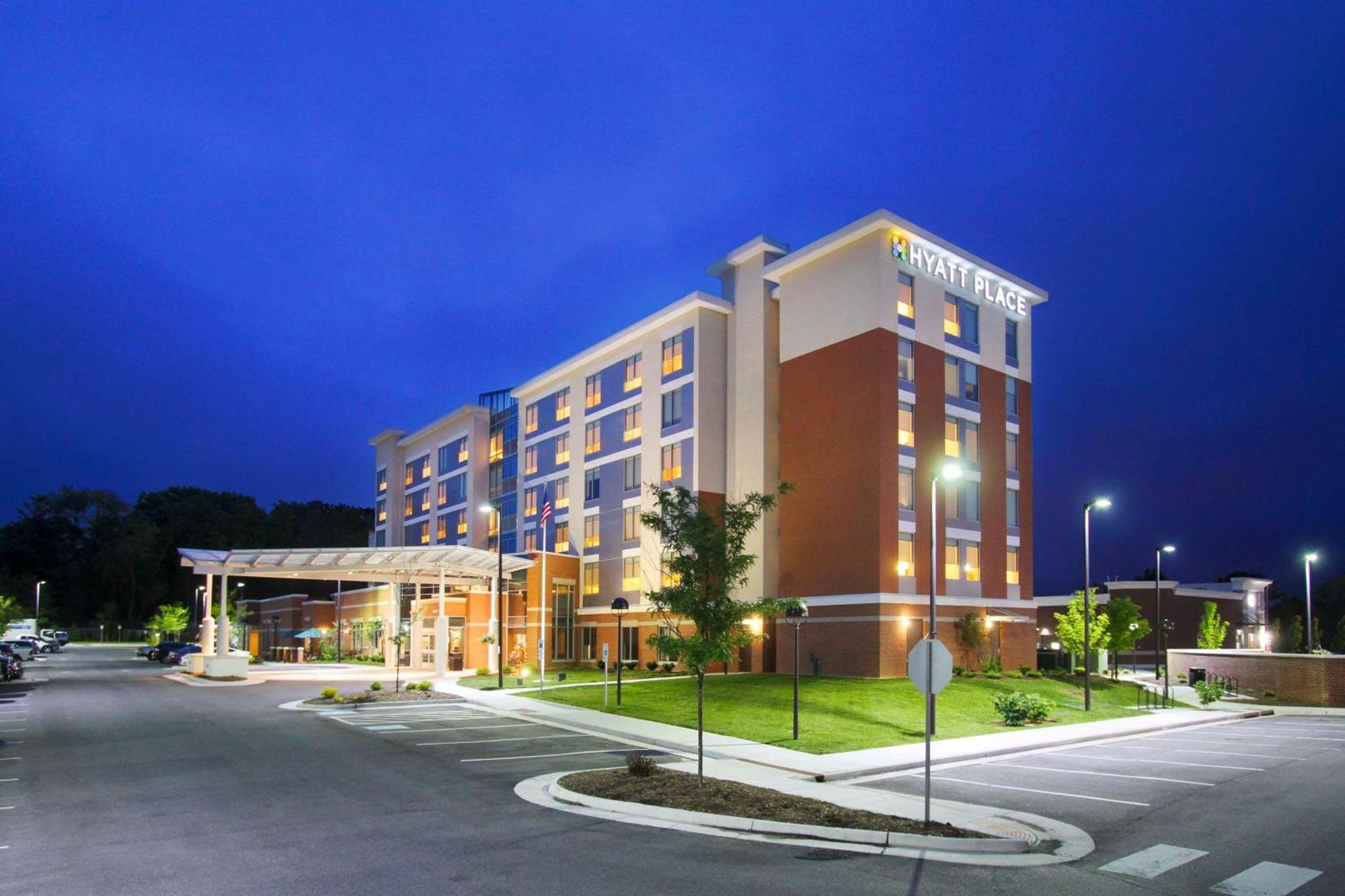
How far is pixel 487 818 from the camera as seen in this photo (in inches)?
593

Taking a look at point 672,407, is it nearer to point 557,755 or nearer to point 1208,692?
point 1208,692

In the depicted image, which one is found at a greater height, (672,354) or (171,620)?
(672,354)

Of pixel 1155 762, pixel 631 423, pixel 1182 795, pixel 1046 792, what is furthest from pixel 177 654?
pixel 1182 795

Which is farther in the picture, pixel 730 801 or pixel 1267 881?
pixel 730 801

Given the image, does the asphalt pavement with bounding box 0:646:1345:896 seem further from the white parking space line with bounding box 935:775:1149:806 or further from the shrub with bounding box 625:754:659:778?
the shrub with bounding box 625:754:659:778

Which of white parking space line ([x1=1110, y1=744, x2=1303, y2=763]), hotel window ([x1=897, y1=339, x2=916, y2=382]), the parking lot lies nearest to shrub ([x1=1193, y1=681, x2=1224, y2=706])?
the parking lot

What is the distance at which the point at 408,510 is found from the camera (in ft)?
309

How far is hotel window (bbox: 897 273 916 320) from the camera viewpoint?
45406mm

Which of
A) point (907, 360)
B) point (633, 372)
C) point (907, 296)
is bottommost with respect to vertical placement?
point (907, 360)

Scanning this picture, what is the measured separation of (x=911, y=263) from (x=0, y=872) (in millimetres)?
41992

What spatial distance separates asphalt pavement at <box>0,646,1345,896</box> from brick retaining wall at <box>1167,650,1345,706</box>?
59.2 feet

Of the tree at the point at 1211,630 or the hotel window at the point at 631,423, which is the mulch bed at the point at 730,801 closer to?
the hotel window at the point at 631,423

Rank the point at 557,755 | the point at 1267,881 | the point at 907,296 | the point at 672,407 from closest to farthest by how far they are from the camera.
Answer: the point at 1267,881, the point at 557,755, the point at 907,296, the point at 672,407

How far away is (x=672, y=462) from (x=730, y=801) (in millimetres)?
39053
